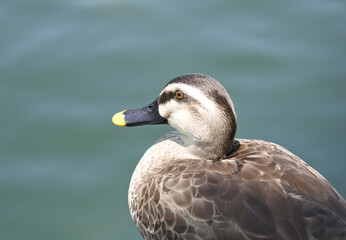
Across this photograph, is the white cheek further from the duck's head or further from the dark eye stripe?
the dark eye stripe

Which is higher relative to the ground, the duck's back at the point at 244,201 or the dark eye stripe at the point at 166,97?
the dark eye stripe at the point at 166,97

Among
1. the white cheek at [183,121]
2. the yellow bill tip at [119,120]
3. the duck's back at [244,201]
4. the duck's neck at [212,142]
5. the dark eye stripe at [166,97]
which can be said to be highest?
the yellow bill tip at [119,120]

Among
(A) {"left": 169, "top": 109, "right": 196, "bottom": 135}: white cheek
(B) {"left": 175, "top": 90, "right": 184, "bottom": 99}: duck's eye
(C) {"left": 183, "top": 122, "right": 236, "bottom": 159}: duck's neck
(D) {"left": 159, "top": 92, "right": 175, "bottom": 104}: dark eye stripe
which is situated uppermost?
(D) {"left": 159, "top": 92, "right": 175, "bottom": 104}: dark eye stripe

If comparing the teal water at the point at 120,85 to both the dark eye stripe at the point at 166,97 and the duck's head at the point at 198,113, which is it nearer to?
the duck's head at the point at 198,113

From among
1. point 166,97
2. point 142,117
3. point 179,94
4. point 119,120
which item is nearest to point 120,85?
point 119,120

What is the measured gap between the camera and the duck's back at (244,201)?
334cm

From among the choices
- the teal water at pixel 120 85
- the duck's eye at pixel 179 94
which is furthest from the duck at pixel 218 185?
the teal water at pixel 120 85

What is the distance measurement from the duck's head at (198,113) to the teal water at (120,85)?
37.6 inches

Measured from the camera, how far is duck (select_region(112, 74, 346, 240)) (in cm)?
337

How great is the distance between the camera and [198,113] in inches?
151

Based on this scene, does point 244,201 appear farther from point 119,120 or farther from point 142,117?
point 119,120

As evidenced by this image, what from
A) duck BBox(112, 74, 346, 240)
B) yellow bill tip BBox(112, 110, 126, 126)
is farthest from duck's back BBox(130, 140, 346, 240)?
yellow bill tip BBox(112, 110, 126, 126)

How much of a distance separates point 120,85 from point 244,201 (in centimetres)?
248

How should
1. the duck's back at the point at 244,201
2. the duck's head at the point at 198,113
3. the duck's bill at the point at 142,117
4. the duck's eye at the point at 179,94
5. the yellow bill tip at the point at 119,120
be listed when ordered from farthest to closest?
the yellow bill tip at the point at 119,120, the duck's bill at the point at 142,117, the duck's eye at the point at 179,94, the duck's head at the point at 198,113, the duck's back at the point at 244,201
